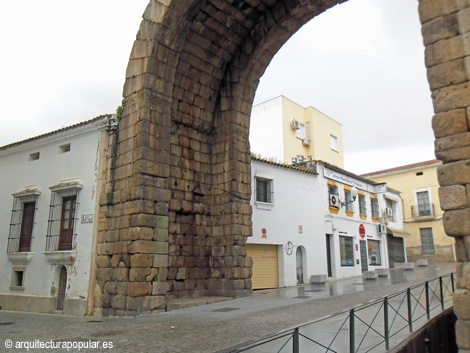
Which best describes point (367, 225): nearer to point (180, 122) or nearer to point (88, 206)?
point (180, 122)

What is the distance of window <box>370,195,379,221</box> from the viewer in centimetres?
2158

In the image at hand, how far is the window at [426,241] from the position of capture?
28.3 m

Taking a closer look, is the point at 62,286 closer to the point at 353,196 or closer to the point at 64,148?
the point at 64,148

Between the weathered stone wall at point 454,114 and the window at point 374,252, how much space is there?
55.2ft

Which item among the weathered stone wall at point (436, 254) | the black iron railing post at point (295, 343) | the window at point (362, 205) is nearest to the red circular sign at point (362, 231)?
the window at point (362, 205)

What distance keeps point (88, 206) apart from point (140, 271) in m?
2.48

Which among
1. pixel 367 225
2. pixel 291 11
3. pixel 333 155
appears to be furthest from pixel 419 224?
pixel 291 11

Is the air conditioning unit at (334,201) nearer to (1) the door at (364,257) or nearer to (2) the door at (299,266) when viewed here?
(2) the door at (299,266)

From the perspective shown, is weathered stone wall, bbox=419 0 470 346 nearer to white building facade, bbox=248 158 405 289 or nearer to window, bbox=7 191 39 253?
white building facade, bbox=248 158 405 289

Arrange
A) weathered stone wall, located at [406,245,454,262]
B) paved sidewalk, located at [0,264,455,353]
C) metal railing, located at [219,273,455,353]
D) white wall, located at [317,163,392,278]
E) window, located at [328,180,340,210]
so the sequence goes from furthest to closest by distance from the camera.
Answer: weathered stone wall, located at [406,245,454,262], window, located at [328,180,340,210], white wall, located at [317,163,392,278], paved sidewalk, located at [0,264,455,353], metal railing, located at [219,273,455,353]

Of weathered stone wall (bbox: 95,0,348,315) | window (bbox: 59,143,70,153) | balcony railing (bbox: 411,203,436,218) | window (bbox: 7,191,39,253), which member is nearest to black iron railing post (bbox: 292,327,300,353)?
weathered stone wall (bbox: 95,0,348,315)

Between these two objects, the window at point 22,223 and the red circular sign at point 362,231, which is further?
the red circular sign at point 362,231

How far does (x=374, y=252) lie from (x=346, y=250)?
4034mm

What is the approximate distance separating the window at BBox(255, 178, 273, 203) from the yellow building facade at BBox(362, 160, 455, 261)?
728 inches
